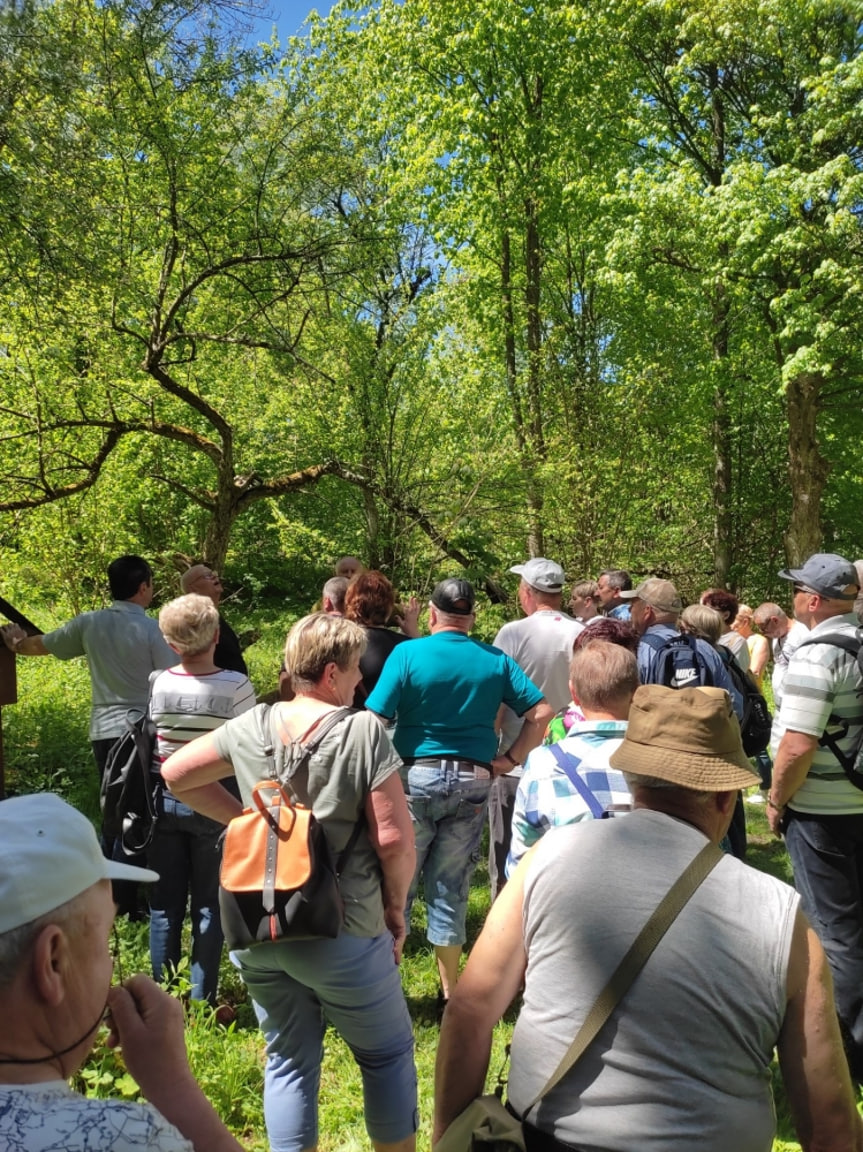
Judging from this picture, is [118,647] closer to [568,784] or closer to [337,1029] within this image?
[337,1029]

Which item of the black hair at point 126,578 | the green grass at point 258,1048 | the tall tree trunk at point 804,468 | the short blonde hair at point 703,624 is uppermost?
the tall tree trunk at point 804,468

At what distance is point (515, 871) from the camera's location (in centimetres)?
183

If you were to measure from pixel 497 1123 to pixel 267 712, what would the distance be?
1381 millimetres

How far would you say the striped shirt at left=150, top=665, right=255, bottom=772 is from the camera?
3514 mm

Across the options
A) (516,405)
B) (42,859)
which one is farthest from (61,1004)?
(516,405)

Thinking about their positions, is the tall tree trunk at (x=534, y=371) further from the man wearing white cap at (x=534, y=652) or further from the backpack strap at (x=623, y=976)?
the backpack strap at (x=623, y=976)

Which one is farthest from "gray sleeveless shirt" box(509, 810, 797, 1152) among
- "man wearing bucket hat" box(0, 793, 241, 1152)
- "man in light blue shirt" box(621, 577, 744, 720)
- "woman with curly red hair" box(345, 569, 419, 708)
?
"woman with curly red hair" box(345, 569, 419, 708)

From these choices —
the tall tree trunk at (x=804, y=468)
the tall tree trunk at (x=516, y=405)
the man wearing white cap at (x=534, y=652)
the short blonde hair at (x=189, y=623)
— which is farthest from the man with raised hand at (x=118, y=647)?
the tall tree trunk at (x=804, y=468)

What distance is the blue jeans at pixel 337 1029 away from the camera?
244cm

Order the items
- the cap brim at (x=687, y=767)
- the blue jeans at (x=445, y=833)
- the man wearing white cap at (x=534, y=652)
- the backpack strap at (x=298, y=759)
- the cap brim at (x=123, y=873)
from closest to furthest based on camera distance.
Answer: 1. the cap brim at (x=123, y=873)
2. the cap brim at (x=687, y=767)
3. the backpack strap at (x=298, y=759)
4. the blue jeans at (x=445, y=833)
5. the man wearing white cap at (x=534, y=652)

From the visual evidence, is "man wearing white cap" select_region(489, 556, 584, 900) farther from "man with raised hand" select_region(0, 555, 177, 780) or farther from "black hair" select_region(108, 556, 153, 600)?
"black hair" select_region(108, 556, 153, 600)

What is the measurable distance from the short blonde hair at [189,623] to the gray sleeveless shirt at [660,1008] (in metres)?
2.20

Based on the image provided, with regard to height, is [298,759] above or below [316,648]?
below

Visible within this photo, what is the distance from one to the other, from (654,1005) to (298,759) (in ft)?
4.12
